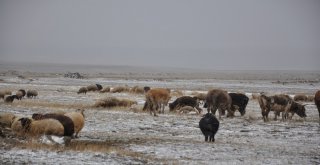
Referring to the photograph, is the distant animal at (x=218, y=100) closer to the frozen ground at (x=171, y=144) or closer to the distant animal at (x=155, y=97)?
the frozen ground at (x=171, y=144)

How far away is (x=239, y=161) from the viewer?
38.2 ft

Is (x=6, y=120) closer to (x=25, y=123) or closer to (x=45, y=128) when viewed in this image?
(x=25, y=123)

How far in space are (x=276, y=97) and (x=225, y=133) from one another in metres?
5.28

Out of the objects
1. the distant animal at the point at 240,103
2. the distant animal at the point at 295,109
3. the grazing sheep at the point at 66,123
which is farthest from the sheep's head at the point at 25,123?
the distant animal at the point at 295,109

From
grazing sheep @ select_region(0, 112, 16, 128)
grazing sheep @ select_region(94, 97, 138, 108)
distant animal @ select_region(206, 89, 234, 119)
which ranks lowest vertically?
grazing sheep @ select_region(94, 97, 138, 108)

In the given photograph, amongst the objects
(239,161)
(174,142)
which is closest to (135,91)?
(174,142)

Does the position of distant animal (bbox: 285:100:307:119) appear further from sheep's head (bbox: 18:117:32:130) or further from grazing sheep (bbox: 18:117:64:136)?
sheep's head (bbox: 18:117:32:130)

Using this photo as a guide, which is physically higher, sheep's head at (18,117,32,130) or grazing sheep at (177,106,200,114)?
sheep's head at (18,117,32,130)

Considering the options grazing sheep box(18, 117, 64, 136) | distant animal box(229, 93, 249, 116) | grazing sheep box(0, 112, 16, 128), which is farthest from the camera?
distant animal box(229, 93, 249, 116)

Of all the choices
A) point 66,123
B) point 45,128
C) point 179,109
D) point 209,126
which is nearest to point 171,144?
point 209,126

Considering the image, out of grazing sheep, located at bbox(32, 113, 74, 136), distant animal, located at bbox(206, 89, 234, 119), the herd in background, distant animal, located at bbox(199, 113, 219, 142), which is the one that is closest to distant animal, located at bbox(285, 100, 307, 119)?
the herd in background

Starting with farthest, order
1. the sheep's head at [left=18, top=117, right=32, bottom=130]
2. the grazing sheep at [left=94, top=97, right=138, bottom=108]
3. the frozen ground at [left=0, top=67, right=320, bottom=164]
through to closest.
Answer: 1. the grazing sheep at [left=94, top=97, right=138, bottom=108]
2. the sheep's head at [left=18, top=117, right=32, bottom=130]
3. the frozen ground at [left=0, top=67, right=320, bottom=164]

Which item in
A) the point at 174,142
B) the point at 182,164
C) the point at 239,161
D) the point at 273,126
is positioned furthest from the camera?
the point at 273,126

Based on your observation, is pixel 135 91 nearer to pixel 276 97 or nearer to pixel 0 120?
pixel 276 97
